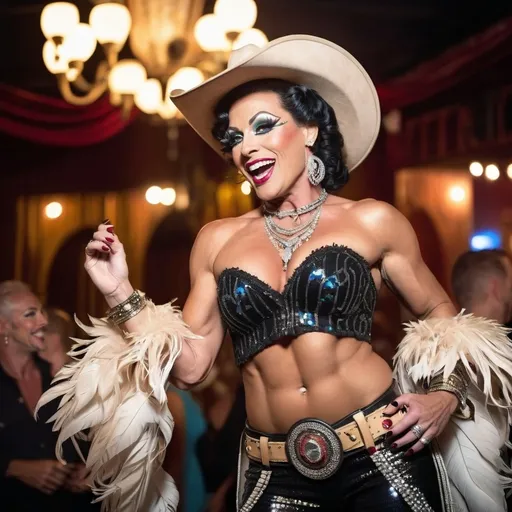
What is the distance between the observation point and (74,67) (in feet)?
15.8

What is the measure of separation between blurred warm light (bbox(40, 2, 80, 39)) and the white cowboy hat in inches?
87.0

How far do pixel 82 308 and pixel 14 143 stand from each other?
1185 mm

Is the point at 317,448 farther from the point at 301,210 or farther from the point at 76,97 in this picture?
the point at 76,97

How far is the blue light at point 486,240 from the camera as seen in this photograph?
5250 millimetres

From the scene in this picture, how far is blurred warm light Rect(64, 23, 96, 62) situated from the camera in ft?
15.4

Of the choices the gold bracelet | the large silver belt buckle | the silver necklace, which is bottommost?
the large silver belt buckle

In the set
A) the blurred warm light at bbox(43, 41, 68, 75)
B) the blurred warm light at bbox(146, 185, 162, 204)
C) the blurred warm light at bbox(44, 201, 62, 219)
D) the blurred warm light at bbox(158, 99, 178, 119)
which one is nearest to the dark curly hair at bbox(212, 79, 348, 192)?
the blurred warm light at bbox(43, 41, 68, 75)

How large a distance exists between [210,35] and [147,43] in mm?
527

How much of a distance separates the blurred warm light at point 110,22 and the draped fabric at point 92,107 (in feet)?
2.41

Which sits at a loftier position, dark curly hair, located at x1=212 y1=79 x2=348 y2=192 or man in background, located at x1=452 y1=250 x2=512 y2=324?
dark curly hair, located at x1=212 y1=79 x2=348 y2=192

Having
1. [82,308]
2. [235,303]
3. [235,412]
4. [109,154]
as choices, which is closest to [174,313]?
[235,303]

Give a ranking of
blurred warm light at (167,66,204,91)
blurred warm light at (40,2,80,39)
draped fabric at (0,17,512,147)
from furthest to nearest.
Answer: draped fabric at (0,17,512,147)
blurred warm light at (167,66,204,91)
blurred warm light at (40,2,80,39)

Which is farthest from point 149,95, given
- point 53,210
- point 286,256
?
point 286,256

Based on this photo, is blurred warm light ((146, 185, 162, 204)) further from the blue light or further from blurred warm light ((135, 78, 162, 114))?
Answer: the blue light
